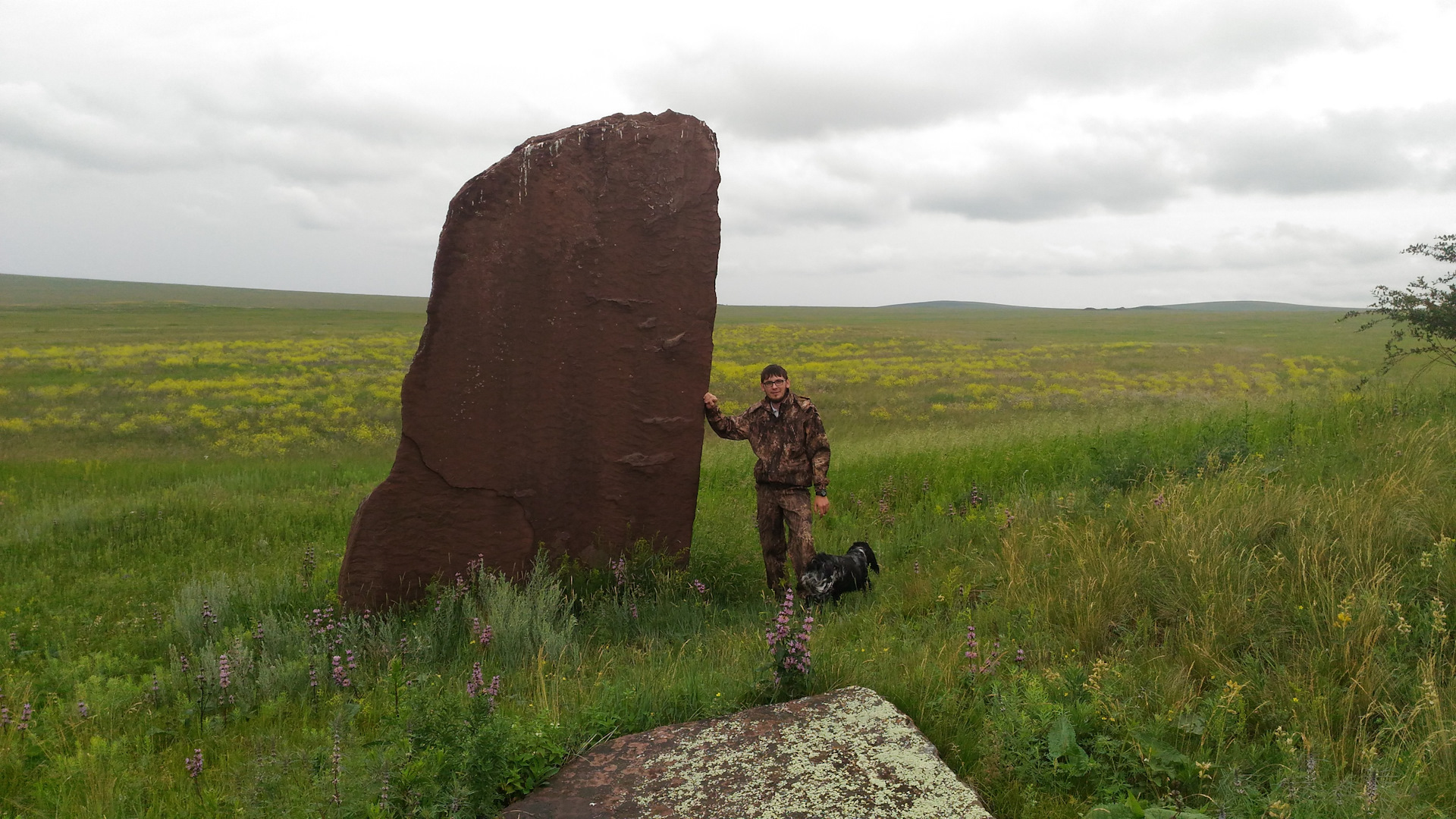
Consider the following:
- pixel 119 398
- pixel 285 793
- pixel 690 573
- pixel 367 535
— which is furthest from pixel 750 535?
pixel 119 398

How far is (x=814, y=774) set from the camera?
3.12 meters

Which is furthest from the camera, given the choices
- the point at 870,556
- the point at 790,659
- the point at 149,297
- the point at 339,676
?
the point at 149,297

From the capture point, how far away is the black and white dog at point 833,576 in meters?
6.13

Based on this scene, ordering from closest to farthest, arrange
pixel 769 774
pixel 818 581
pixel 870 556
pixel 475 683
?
pixel 769 774 < pixel 475 683 < pixel 818 581 < pixel 870 556

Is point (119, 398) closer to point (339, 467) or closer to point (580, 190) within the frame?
point (339, 467)

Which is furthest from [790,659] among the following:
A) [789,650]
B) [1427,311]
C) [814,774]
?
[1427,311]

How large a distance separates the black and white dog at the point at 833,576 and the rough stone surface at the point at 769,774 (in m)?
2.56

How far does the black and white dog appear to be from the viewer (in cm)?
613

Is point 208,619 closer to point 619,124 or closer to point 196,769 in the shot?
point 196,769

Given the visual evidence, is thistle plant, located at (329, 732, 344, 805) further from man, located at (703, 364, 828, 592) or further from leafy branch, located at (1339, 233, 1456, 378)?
leafy branch, located at (1339, 233, 1456, 378)

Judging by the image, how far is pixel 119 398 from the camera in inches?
841

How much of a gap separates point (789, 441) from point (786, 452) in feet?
0.29

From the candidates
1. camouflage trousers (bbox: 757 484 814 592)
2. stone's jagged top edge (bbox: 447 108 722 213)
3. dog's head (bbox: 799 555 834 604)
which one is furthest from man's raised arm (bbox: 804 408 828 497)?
stone's jagged top edge (bbox: 447 108 722 213)

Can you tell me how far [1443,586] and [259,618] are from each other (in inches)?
289
